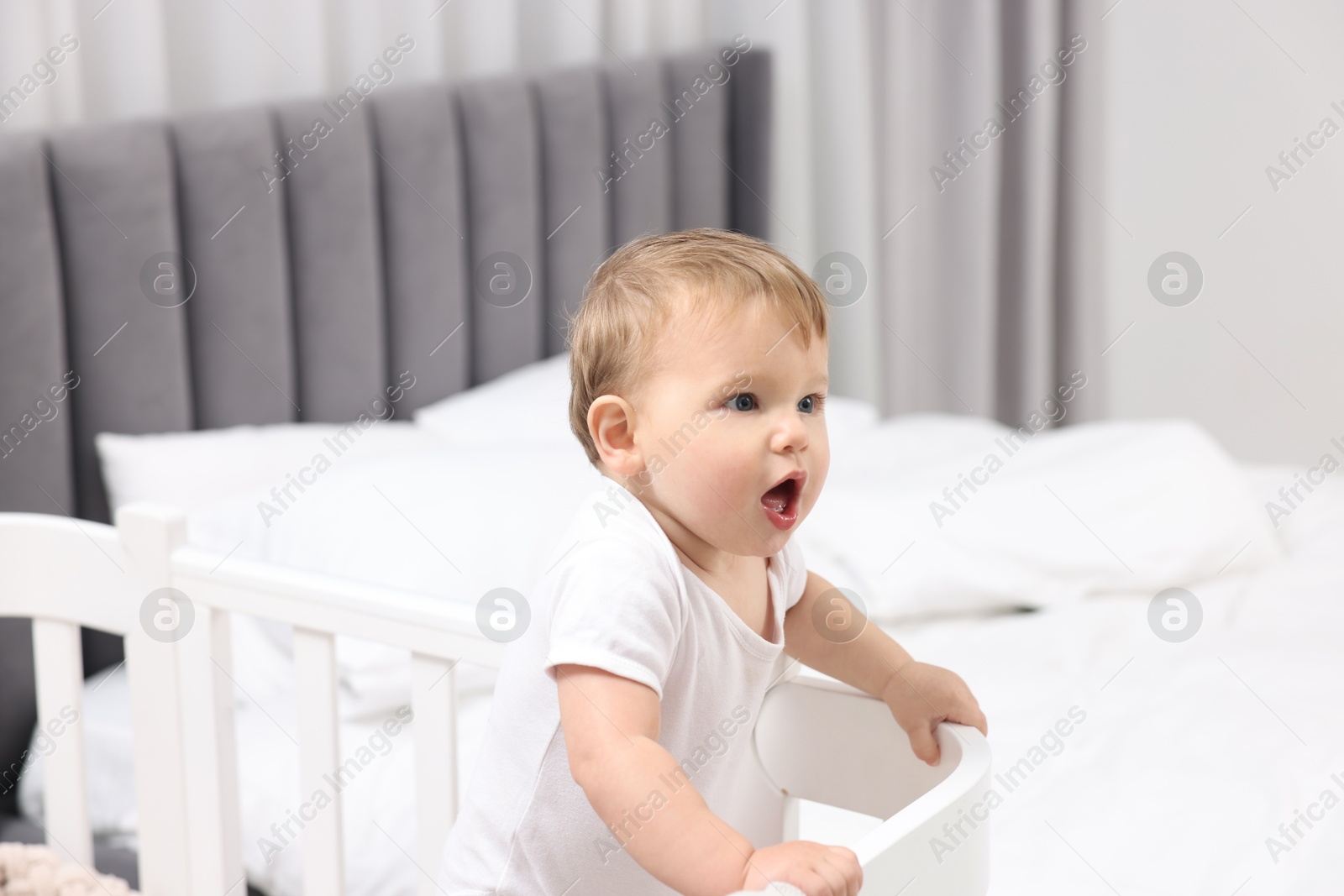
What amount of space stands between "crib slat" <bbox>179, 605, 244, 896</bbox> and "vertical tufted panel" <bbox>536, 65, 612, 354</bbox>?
1.14 metres

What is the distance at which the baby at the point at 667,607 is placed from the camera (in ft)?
1.90

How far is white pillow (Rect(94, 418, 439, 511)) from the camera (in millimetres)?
1421

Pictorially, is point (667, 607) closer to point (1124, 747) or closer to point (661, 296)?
point (661, 296)

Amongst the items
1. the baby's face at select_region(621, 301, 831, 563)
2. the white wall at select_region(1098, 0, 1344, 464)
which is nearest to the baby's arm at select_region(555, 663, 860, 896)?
the baby's face at select_region(621, 301, 831, 563)

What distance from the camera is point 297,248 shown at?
64.2 inches

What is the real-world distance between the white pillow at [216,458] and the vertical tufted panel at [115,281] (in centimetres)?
3

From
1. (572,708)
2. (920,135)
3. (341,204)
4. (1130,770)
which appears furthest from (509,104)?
(572,708)

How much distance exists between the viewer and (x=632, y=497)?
0.68 metres

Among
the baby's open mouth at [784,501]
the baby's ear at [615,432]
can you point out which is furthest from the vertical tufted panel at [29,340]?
the baby's open mouth at [784,501]

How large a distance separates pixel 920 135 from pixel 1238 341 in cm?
95

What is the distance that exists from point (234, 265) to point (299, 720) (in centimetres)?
83

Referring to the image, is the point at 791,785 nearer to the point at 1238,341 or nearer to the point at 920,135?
the point at 920,135

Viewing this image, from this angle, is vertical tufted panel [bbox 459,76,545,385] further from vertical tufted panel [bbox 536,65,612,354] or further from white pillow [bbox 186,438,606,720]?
white pillow [bbox 186,438,606,720]

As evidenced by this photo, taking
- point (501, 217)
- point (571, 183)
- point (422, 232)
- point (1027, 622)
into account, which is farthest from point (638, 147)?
point (1027, 622)
